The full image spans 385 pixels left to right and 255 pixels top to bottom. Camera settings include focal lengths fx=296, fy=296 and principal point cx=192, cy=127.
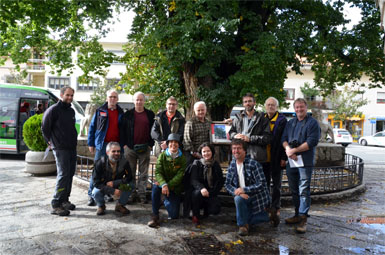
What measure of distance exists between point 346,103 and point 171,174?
3820 cm

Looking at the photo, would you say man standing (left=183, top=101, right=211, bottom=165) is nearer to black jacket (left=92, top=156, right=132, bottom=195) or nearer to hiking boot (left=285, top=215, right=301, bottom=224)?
black jacket (left=92, top=156, right=132, bottom=195)

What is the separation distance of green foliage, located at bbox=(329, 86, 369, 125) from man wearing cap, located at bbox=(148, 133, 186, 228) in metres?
37.0

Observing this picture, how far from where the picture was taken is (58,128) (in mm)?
5125

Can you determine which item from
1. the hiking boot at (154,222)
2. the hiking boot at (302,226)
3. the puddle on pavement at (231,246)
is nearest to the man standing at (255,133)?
the hiking boot at (302,226)

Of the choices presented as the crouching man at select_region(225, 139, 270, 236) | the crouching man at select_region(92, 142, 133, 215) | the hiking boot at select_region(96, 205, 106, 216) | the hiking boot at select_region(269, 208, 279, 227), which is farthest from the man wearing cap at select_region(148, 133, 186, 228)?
the hiking boot at select_region(269, 208, 279, 227)

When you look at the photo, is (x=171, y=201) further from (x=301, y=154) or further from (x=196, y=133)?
(x=301, y=154)

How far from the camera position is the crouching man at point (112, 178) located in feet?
16.4

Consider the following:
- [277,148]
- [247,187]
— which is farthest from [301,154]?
[247,187]

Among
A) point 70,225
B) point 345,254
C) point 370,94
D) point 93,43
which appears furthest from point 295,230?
point 370,94

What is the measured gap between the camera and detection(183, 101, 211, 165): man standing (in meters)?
5.15

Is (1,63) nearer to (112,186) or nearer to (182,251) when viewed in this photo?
(112,186)

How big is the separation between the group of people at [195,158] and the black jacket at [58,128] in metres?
0.02

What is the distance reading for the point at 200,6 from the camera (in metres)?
7.70

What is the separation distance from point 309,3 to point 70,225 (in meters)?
9.36
